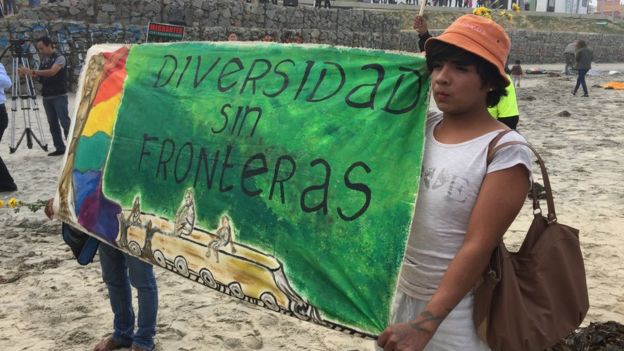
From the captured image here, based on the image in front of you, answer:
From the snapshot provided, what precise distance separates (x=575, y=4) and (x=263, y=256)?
2473 inches

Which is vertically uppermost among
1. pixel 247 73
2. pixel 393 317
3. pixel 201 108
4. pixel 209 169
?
pixel 247 73

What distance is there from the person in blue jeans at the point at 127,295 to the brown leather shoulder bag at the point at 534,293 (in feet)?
6.07

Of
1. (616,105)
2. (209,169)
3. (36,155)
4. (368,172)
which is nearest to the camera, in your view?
(368,172)

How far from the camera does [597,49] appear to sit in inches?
1678

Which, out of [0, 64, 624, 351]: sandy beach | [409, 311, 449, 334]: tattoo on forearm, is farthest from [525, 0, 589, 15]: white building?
[409, 311, 449, 334]: tattoo on forearm

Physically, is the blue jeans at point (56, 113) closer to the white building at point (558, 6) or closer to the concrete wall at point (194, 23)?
the concrete wall at point (194, 23)

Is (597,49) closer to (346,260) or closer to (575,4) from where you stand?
(575,4)

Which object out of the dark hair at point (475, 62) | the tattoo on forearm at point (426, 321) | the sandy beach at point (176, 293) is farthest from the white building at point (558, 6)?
the tattoo on forearm at point (426, 321)

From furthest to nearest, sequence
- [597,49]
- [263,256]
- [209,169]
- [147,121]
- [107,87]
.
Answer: [597,49] → [107,87] → [147,121] → [209,169] → [263,256]

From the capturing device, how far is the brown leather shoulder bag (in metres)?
1.72

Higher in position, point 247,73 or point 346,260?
point 247,73

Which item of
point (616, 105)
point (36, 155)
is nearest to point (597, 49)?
point (616, 105)

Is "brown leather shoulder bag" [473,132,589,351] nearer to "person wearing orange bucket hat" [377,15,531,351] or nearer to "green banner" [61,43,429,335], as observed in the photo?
"person wearing orange bucket hat" [377,15,531,351]

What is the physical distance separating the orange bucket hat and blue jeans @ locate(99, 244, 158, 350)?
1.99 meters
